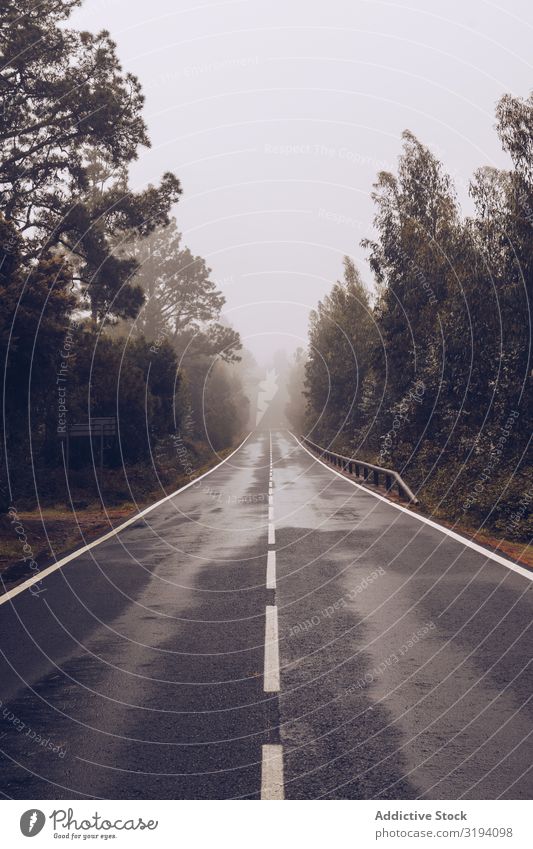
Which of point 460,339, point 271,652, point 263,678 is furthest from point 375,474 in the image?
point 263,678

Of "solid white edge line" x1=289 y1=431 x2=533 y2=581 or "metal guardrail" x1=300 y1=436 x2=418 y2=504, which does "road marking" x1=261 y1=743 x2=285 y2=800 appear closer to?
"solid white edge line" x1=289 y1=431 x2=533 y2=581

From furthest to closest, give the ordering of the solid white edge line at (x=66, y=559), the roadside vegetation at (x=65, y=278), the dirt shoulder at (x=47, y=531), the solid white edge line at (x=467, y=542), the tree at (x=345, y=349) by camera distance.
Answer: the tree at (x=345, y=349) < the roadside vegetation at (x=65, y=278) < the dirt shoulder at (x=47, y=531) < the solid white edge line at (x=467, y=542) < the solid white edge line at (x=66, y=559)

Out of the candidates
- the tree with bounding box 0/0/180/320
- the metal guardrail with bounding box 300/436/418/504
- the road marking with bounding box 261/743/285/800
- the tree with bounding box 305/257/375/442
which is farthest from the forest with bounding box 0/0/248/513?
the tree with bounding box 305/257/375/442

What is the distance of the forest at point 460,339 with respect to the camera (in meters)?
21.0

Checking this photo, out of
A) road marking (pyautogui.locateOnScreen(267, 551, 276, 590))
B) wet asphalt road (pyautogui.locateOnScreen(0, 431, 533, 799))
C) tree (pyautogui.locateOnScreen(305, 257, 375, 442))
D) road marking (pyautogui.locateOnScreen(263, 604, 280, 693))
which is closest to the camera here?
wet asphalt road (pyautogui.locateOnScreen(0, 431, 533, 799))

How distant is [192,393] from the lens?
75.4 metres

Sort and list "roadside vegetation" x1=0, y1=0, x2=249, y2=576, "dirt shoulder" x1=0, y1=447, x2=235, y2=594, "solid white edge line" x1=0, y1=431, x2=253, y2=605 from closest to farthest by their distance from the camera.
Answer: "solid white edge line" x1=0, y1=431, x2=253, y2=605 < "dirt shoulder" x1=0, y1=447, x2=235, y2=594 < "roadside vegetation" x1=0, y1=0, x2=249, y2=576

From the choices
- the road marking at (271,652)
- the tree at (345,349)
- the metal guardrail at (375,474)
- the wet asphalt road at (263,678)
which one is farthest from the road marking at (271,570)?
the tree at (345,349)

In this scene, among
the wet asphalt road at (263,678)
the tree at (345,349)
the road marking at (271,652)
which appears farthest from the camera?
the tree at (345,349)

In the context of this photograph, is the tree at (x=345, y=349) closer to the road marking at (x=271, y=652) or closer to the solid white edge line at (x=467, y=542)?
the solid white edge line at (x=467, y=542)

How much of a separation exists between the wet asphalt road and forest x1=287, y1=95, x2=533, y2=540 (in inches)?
248

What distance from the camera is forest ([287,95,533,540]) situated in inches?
825

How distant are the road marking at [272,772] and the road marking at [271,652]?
1.30 metres

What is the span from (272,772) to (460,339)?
2211cm
